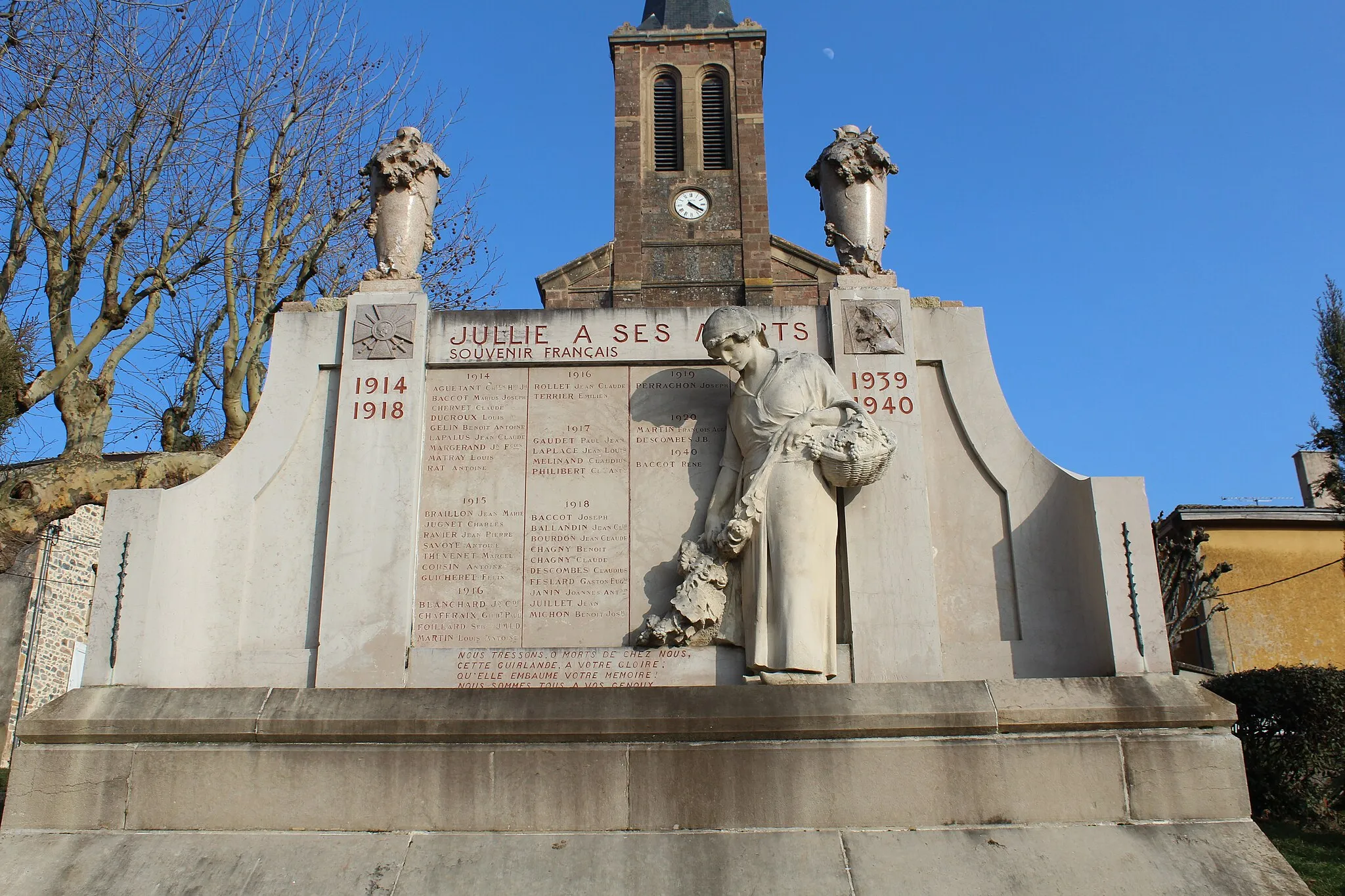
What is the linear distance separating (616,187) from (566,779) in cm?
3643

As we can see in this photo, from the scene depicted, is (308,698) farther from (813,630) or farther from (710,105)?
(710,105)

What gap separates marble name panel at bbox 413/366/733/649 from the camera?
8172 millimetres

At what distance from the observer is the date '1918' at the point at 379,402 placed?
8570mm

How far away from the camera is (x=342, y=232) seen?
1769 cm

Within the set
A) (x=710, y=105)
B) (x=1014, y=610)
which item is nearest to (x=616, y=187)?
(x=710, y=105)

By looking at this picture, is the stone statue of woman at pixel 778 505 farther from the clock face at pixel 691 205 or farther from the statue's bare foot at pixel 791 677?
the clock face at pixel 691 205

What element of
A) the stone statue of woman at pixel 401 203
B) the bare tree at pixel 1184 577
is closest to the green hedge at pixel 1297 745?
the bare tree at pixel 1184 577

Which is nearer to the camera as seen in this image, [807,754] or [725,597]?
[807,754]

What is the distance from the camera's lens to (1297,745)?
1305 cm

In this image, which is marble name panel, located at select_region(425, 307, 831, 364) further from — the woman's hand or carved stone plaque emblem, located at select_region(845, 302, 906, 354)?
the woman's hand

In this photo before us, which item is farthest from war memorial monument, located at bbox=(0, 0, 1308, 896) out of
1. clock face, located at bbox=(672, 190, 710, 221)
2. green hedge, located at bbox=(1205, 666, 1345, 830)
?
clock face, located at bbox=(672, 190, 710, 221)

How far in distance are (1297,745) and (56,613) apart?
24.1 m

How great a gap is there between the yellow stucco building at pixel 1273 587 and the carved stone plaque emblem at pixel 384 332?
69.3 ft

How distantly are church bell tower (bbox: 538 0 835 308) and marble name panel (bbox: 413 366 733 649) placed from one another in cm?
2937
